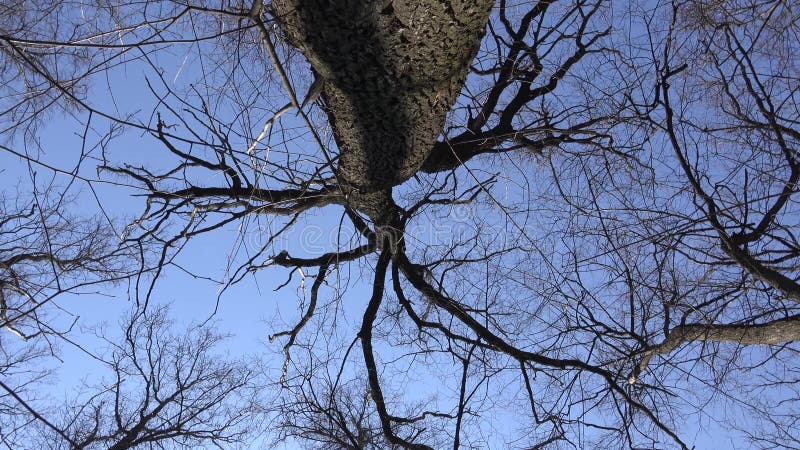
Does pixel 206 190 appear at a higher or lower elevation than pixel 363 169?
higher

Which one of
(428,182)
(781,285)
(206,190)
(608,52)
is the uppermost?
(608,52)

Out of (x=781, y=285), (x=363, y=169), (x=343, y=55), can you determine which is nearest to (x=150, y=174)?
(x=363, y=169)

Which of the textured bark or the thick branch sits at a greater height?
the textured bark

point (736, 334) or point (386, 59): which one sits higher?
point (386, 59)

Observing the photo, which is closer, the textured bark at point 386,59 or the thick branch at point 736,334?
the textured bark at point 386,59

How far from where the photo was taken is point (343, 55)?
68.6 inches

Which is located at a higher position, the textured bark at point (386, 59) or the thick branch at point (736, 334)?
the textured bark at point (386, 59)

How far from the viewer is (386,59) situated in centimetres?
175

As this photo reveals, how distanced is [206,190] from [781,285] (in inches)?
126

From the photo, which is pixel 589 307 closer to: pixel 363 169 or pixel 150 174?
pixel 363 169

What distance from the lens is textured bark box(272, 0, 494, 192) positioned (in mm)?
1629

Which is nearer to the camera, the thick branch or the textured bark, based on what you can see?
the textured bark

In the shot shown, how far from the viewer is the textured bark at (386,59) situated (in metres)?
1.63

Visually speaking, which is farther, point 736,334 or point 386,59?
point 736,334
